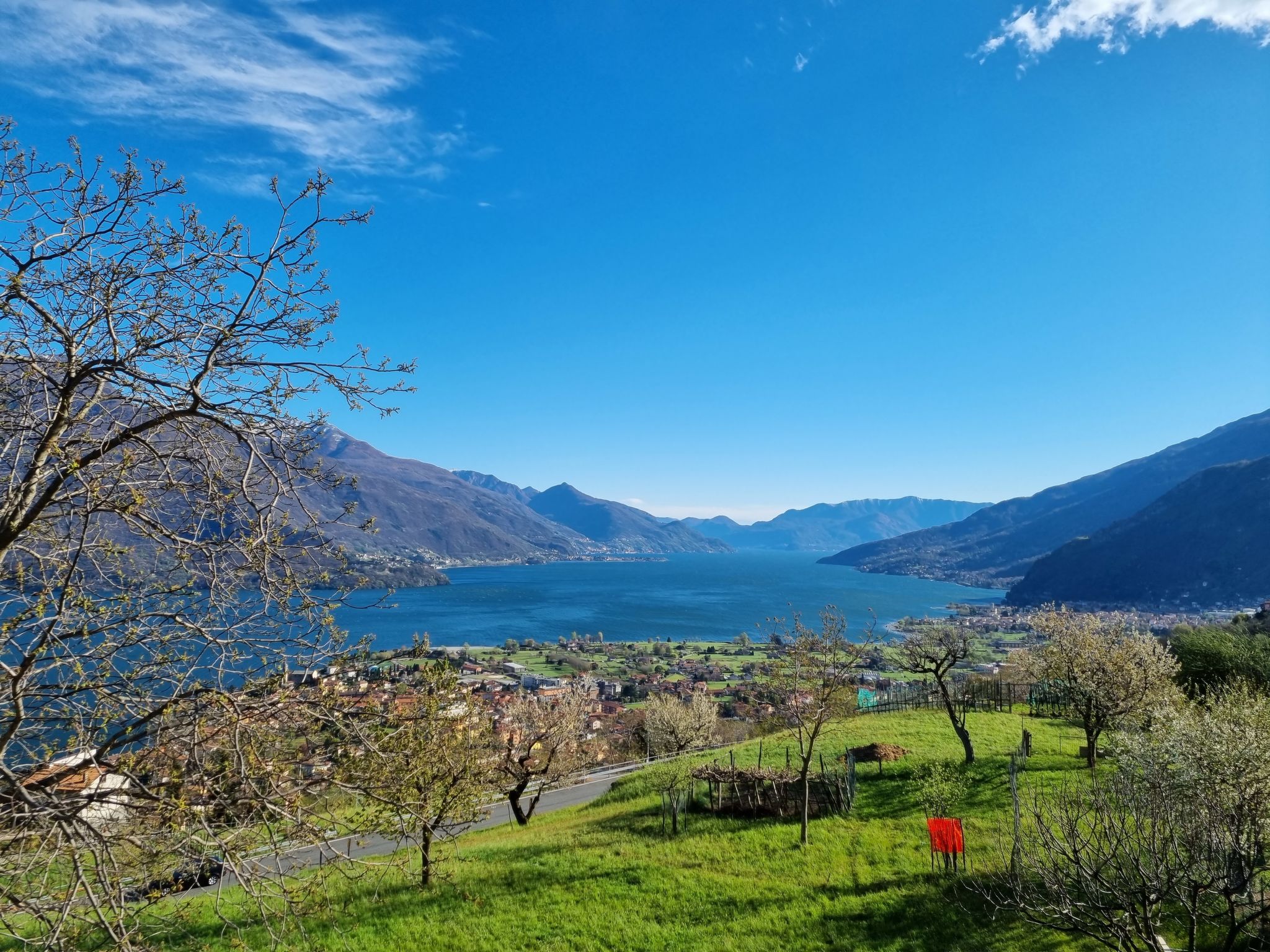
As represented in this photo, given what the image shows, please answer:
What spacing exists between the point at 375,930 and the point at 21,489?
11.8 m

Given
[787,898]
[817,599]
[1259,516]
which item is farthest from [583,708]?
[1259,516]

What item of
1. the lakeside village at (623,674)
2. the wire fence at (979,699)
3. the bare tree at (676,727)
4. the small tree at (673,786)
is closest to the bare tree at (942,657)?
the lakeside village at (623,674)

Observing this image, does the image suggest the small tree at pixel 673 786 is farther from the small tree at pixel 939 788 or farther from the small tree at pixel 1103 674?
the small tree at pixel 1103 674

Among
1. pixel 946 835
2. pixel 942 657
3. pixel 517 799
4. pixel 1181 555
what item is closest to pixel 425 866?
pixel 946 835

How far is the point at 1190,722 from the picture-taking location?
1367 centimetres

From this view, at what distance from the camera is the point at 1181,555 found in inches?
6496

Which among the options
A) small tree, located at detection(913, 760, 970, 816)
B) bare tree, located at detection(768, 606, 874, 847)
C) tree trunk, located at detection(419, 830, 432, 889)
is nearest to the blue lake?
small tree, located at detection(913, 760, 970, 816)

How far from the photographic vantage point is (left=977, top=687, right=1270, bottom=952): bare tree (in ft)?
22.4

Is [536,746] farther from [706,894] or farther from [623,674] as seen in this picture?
[623,674]

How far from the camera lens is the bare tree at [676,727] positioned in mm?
41000

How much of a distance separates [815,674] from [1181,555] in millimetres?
202750

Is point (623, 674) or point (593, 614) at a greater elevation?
point (623, 674)

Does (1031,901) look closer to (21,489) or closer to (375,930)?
(375,930)

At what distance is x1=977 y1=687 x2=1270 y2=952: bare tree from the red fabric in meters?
0.87
